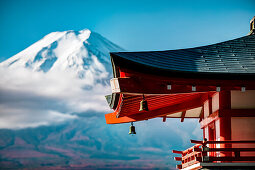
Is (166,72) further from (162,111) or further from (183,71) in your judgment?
(162,111)

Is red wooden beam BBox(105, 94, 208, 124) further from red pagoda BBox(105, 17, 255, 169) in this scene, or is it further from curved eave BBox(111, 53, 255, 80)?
curved eave BBox(111, 53, 255, 80)

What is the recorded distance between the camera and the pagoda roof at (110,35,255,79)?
9.01m

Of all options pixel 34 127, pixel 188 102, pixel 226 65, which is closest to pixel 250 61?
pixel 226 65

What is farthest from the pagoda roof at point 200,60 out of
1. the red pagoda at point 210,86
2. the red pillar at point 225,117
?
Result: the red pillar at point 225,117

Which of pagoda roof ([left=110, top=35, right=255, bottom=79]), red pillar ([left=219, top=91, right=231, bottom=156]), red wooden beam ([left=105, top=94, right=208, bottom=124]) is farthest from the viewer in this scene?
red wooden beam ([left=105, top=94, right=208, bottom=124])

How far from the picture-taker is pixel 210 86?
9945mm

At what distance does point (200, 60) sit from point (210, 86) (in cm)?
89

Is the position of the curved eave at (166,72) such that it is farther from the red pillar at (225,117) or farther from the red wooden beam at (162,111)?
the red wooden beam at (162,111)

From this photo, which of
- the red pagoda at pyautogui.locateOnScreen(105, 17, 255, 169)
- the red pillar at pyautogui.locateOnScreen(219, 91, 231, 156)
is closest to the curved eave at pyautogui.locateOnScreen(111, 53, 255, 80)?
the red pagoda at pyautogui.locateOnScreen(105, 17, 255, 169)

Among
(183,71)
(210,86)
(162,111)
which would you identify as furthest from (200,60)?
(162,111)

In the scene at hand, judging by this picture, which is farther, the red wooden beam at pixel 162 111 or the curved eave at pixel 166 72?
the red wooden beam at pixel 162 111

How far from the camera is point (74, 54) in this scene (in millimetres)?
198875

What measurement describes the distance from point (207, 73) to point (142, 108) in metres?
1.67

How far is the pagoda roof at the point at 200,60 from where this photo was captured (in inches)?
355
